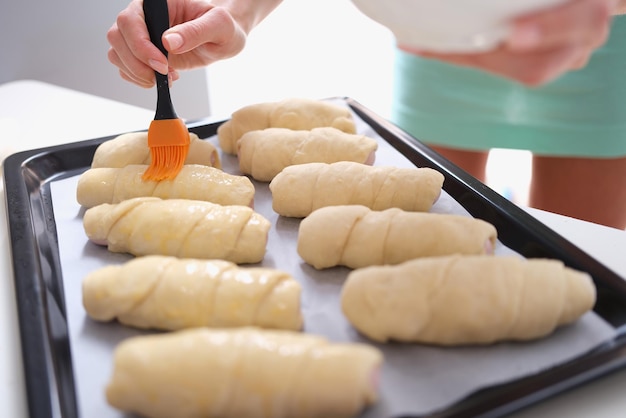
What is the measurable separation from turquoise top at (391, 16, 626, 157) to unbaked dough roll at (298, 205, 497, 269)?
2.56 feet

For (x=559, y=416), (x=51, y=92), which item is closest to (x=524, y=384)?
(x=559, y=416)

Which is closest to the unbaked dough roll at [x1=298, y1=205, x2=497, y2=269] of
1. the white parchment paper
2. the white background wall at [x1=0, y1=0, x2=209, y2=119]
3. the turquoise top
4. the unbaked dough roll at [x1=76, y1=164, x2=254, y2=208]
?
the white parchment paper

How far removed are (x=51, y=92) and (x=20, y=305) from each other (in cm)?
155

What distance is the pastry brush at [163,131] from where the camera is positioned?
1.42 meters

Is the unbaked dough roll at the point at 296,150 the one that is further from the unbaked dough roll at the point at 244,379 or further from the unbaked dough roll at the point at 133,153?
the unbaked dough roll at the point at 244,379

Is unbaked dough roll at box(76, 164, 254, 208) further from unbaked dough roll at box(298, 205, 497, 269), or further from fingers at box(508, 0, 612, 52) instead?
fingers at box(508, 0, 612, 52)

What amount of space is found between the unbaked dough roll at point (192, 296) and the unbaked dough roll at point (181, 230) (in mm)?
159

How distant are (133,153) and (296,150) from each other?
0.42 meters

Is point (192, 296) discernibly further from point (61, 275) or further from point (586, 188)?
point (586, 188)

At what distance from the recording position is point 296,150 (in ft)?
5.16

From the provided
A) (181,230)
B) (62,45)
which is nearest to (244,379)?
(181,230)

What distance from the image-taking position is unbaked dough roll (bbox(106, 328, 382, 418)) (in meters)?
0.76

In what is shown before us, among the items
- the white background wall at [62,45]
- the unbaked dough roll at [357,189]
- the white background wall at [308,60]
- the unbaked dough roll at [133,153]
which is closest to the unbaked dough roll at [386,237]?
the unbaked dough roll at [357,189]

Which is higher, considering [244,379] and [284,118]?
[284,118]
